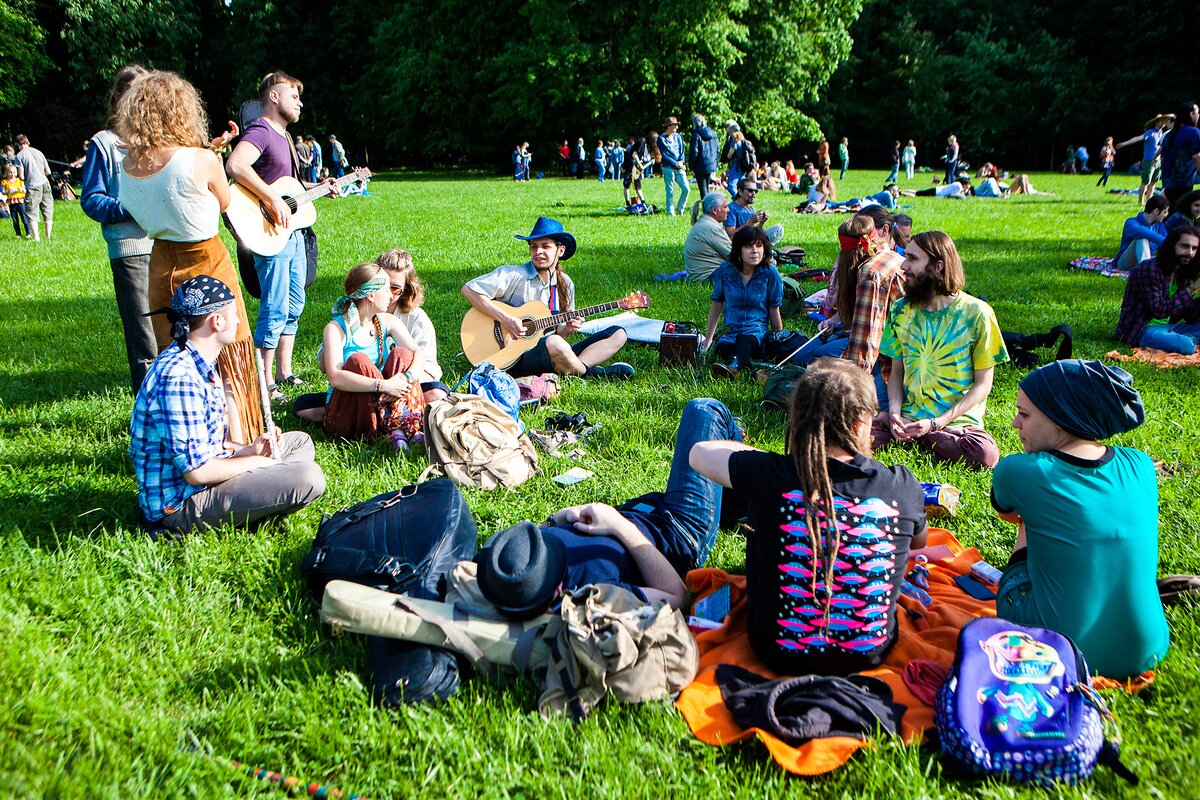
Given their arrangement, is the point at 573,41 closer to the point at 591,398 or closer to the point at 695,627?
the point at 591,398

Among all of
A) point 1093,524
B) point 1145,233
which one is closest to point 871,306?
point 1093,524

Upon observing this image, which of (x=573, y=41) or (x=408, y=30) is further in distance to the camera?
(x=408, y=30)

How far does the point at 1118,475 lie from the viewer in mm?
2795

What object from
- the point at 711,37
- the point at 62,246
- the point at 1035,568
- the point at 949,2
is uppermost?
the point at 949,2

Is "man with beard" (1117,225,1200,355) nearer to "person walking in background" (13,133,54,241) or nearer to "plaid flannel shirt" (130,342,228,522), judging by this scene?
"plaid flannel shirt" (130,342,228,522)

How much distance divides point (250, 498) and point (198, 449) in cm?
32

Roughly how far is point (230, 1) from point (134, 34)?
17.5ft

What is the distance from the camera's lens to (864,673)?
114 inches

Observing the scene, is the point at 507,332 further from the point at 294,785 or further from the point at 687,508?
the point at 294,785

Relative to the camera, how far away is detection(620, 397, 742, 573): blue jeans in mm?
3496

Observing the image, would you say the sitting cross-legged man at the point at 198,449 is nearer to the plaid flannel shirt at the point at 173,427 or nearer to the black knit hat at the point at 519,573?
the plaid flannel shirt at the point at 173,427

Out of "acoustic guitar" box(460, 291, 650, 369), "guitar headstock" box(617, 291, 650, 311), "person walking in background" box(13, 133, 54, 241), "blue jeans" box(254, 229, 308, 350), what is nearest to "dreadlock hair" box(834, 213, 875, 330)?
"guitar headstock" box(617, 291, 650, 311)

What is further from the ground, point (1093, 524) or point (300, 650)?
point (1093, 524)

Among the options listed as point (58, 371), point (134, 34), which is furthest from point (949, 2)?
point (58, 371)
